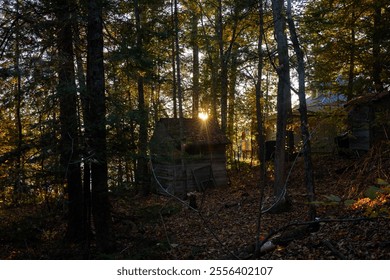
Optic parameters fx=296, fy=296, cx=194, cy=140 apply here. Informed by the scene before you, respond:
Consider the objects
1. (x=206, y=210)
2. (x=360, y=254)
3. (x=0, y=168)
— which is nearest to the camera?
(x=360, y=254)

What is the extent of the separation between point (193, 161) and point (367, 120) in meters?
9.36

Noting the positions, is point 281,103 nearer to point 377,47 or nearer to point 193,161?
point 377,47

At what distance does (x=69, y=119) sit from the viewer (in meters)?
6.70

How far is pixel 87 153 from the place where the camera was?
6316 millimetres

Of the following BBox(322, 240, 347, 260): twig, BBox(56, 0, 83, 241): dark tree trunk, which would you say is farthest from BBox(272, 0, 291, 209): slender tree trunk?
BBox(56, 0, 83, 241): dark tree trunk

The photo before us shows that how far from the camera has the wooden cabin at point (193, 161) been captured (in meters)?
16.8

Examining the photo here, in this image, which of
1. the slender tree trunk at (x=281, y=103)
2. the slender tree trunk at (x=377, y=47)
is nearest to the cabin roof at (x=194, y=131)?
the slender tree trunk at (x=281, y=103)

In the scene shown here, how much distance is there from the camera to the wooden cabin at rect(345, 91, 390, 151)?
1133cm

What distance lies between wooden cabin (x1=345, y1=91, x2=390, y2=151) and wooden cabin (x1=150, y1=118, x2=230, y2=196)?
7.37 m

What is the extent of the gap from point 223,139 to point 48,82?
12.9m

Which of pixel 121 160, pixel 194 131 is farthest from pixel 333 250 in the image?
pixel 194 131

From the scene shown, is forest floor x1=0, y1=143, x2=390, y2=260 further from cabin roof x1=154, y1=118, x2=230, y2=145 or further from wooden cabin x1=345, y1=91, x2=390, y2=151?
cabin roof x1=154, y1=118, x2=230, y2=145
